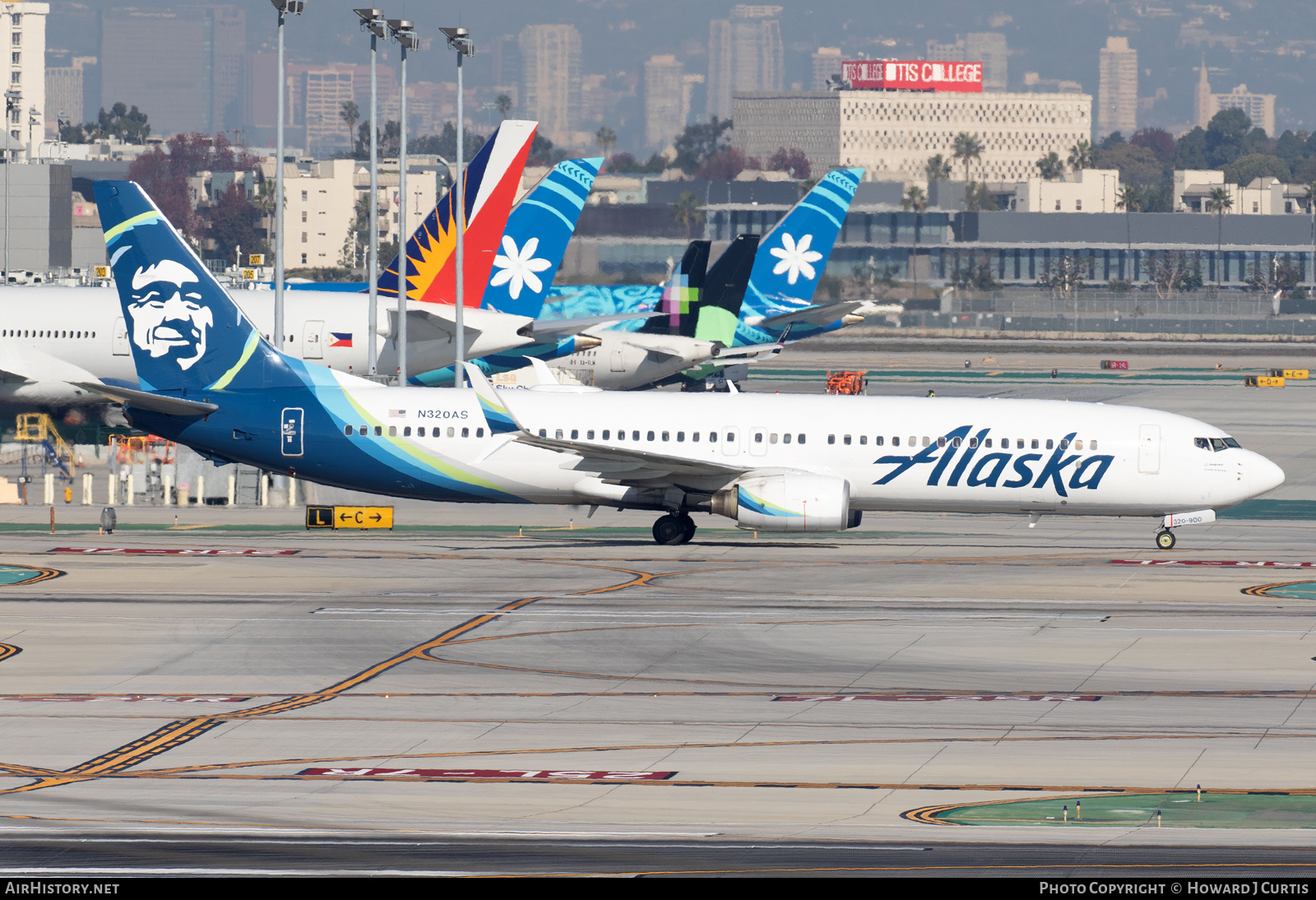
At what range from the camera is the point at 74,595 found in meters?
40.9

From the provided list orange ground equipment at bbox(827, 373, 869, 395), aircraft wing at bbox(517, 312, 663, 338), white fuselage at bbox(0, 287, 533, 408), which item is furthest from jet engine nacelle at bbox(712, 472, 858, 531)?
orange ground equipment at bbox(827, 373, 869, 395)

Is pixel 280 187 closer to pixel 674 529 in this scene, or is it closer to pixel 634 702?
pixel 674 529

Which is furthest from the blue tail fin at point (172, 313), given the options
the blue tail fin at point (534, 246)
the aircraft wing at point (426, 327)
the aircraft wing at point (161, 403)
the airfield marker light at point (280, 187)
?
the blue tail fin at point (534, 246)

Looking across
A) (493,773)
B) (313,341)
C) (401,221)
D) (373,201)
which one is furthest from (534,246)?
(493,773)

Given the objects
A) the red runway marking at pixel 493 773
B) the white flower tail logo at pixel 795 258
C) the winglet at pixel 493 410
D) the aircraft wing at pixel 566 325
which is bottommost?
the red runway marking at pixel 493 773

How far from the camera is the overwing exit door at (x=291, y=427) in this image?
48.9 metres

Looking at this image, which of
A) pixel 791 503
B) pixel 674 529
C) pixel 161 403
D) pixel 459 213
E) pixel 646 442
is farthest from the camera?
pixel 459 213

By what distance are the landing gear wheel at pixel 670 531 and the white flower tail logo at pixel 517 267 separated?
24.1 metres

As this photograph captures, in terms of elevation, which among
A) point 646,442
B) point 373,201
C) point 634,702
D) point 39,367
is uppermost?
point 373,201

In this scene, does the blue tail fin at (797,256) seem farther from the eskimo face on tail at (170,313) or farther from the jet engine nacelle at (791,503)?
the eskimo face on tail at (170,313)

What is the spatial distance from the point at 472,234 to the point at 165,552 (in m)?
26.0

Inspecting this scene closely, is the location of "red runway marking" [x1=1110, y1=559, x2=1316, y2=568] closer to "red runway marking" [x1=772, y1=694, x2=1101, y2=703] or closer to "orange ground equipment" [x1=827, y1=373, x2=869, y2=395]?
"red runway marking" [x1=772, y1=694, x2=1101, y2=703]

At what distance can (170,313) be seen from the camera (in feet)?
164

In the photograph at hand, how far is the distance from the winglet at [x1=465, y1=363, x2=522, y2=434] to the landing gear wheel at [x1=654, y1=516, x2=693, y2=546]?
485 cm
